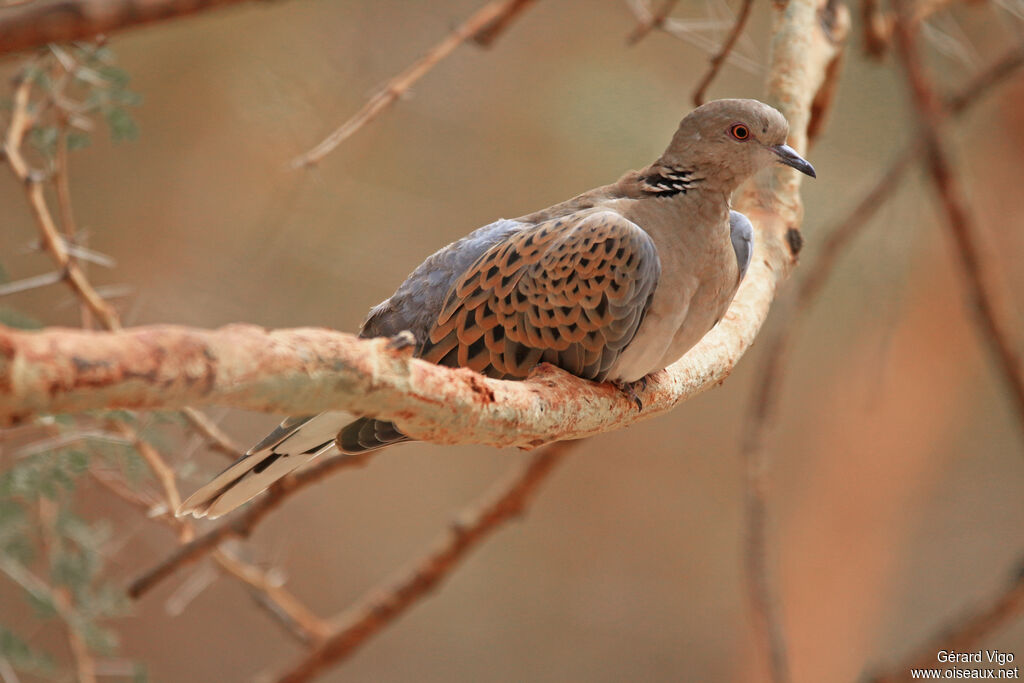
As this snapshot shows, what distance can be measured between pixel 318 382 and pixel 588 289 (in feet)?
3.33

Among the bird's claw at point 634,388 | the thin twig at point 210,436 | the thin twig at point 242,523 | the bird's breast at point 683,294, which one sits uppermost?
the bird's breast at point 683,294

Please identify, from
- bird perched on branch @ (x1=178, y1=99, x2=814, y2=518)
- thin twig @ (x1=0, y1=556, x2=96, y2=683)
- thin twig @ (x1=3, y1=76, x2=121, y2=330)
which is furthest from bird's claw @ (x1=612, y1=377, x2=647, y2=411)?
thin twig @ (x1=0, y1=556, x2=96, y2=683)

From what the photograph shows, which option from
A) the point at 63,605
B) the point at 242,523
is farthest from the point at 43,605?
the point at 242,523

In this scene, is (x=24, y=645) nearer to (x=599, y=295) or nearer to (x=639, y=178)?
(x=599, y=295)

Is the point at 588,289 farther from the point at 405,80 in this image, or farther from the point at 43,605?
the point at 43,605

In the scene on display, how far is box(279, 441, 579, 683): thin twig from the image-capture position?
3.19 m

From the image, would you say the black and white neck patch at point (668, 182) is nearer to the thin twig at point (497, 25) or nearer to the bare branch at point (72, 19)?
the thin twig at point (497, 25)

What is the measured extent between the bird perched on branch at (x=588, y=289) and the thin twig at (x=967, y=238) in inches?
58.4

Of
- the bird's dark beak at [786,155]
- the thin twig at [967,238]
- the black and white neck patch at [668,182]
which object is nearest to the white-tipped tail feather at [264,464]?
the black and white neck patch at [668,182]

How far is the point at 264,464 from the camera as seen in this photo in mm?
2049

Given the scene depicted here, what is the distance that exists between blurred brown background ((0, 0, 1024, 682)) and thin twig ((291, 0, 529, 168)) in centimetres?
247

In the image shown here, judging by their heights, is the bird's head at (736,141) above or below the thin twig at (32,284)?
above

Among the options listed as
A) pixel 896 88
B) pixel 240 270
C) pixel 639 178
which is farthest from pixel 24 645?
pixel 896 88

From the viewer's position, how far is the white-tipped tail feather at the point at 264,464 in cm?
200
